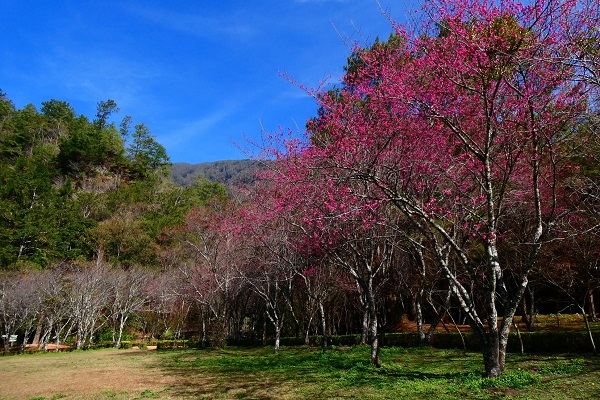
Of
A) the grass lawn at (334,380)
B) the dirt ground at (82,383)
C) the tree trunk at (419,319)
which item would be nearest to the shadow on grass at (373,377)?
the grass lawn at (334,380)

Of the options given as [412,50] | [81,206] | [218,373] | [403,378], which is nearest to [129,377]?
[218,373]

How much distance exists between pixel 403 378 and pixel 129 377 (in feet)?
24.7

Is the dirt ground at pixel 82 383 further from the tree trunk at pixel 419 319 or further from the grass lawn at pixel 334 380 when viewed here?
the tree trunk at pixel 419 319

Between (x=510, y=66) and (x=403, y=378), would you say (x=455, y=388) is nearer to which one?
(x=403, y=378)

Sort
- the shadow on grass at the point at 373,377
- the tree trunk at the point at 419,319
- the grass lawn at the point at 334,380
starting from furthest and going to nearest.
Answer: the tree trunk at the point at 419,319, the shadow on grass at the point at 373,377, the grass lawn at the point at 334,380

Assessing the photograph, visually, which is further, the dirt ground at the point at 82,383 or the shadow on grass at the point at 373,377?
the dirt ground at the point at 82,383

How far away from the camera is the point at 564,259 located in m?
12.2

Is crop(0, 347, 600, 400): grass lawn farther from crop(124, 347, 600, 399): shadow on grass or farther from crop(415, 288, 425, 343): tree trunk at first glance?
crop(415, 288, 425, 343): tree trunk

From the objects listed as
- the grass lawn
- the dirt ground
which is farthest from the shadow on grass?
the dirt ground

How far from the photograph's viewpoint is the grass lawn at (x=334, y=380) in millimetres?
6707

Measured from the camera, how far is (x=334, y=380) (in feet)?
28.0

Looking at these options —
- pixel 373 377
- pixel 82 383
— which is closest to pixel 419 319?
pixel 373 377

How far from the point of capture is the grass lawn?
22.0ft

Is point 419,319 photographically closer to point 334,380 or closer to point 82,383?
point 334,380
